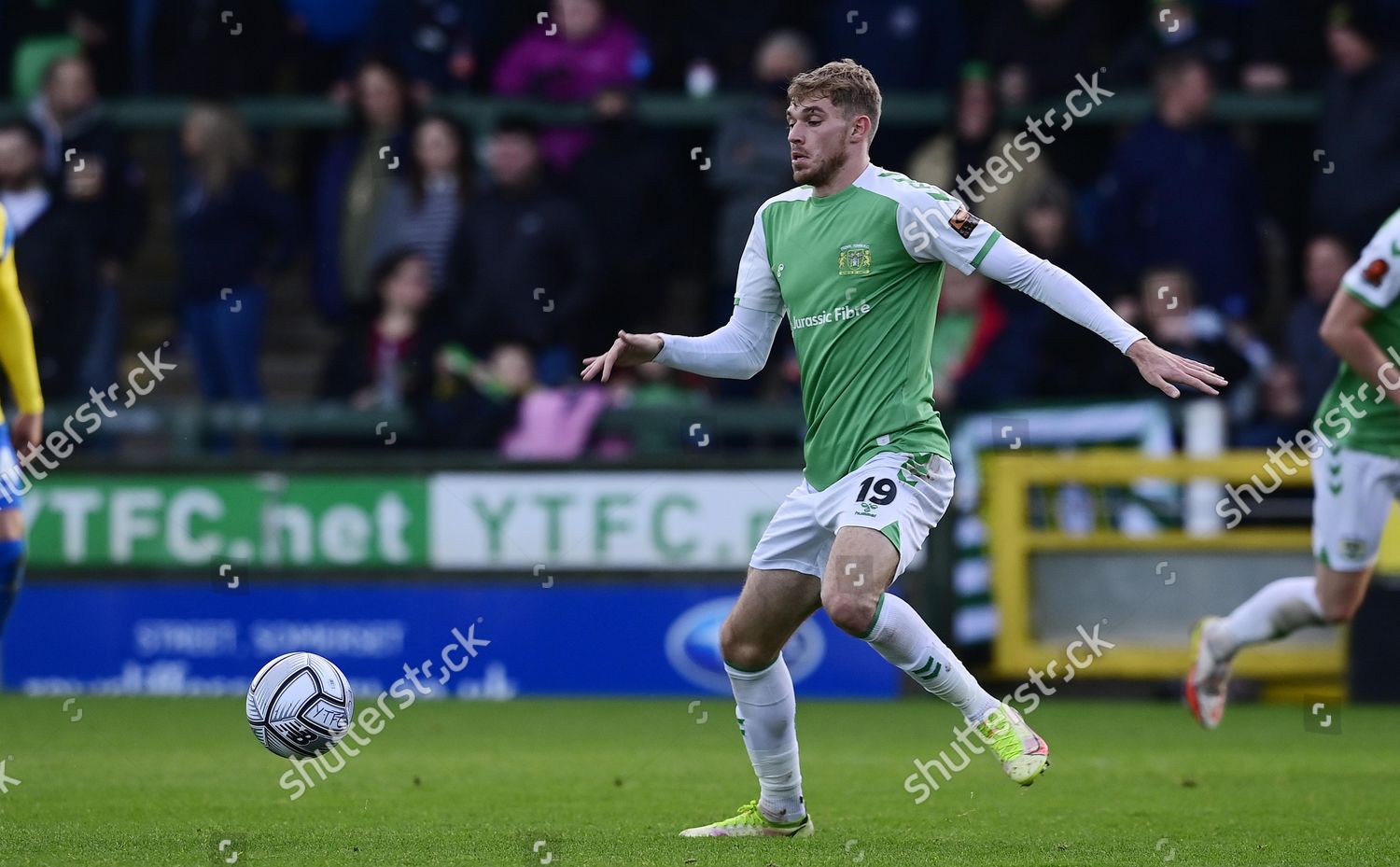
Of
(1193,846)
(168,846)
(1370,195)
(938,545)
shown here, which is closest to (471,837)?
(168,846)

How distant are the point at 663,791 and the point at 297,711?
62.8 inches

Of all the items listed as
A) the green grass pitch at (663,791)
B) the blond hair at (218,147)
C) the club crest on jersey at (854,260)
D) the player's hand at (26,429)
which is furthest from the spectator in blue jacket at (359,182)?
the club crest on jersey at (854,260)

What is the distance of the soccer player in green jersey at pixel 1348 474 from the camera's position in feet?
26.9

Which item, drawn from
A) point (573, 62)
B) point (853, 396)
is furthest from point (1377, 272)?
point (573, 62)

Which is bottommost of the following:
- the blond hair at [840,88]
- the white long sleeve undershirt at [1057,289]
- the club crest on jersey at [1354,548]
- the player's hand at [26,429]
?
the club crest on jersey at [1354,548]

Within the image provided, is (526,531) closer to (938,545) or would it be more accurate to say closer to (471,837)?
(938,545)

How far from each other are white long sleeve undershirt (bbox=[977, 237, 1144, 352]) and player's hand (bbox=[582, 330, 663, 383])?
1.08m

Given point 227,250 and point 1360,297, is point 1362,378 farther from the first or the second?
point 227,250

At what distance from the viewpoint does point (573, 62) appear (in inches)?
587

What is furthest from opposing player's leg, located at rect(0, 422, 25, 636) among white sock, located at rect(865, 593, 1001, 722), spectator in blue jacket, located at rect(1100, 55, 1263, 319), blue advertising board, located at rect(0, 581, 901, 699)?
→ spectator in blue jacket, located at rect(1100, 55, 1263, 319)

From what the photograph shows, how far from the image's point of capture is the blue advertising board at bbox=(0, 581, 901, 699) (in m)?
12.7

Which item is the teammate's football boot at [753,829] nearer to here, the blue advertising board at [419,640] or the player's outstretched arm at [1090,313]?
the player's outstretched arm at [1090,313]
